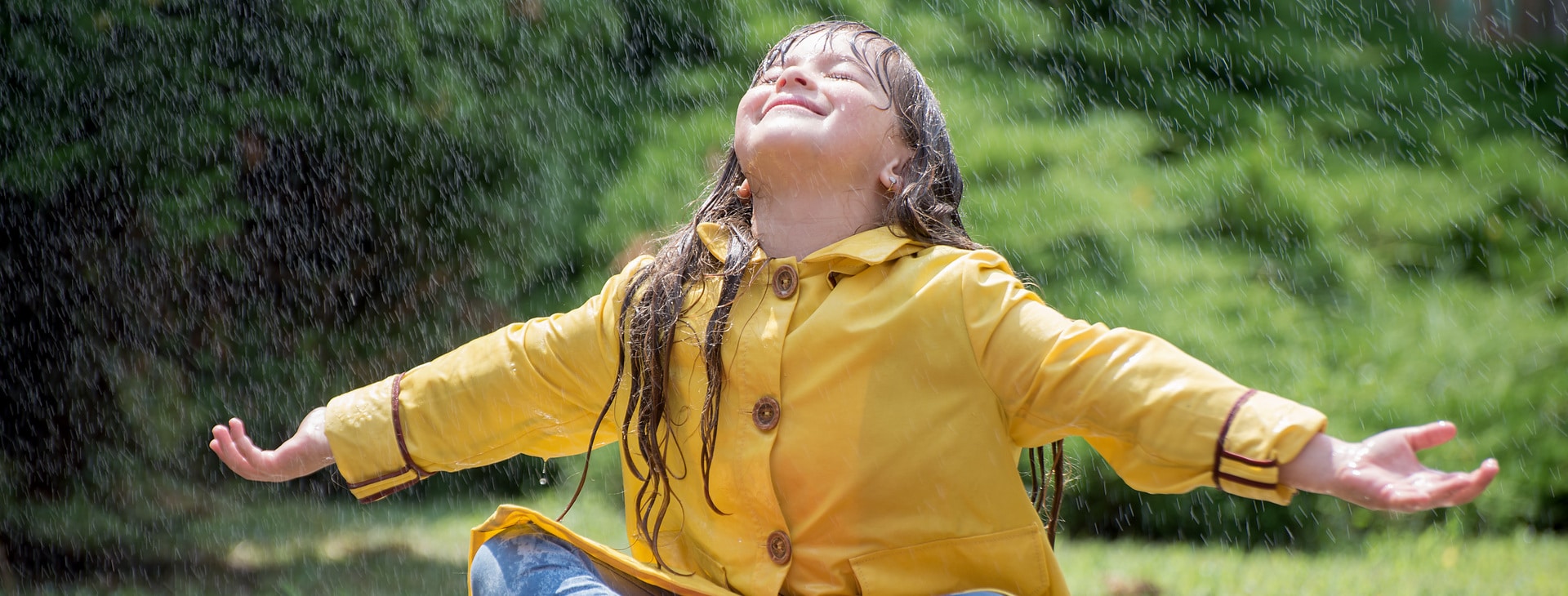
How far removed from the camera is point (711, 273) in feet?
8.10

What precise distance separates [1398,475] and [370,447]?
1.74 metres

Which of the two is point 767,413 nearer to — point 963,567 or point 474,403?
point 963,567

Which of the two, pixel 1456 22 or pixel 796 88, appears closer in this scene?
pixel 796 88

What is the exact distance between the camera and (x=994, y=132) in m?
5.54

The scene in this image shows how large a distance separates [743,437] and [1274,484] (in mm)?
858

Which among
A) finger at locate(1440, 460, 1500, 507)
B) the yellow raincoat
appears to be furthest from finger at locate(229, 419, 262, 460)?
finger at locate(1440, 460, 1500, 507)

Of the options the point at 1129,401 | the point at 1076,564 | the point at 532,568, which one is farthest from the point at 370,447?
the point at 1076,564

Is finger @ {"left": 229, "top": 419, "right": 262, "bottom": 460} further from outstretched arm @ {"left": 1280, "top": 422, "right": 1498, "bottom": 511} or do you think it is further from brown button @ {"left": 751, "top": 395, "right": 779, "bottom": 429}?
outstretched arm @ {"left": 1280, "top": 422, "right": 1498, "bottom": 511}

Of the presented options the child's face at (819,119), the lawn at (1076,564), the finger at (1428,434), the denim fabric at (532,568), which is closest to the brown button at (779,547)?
the denim fabric at (532,568)

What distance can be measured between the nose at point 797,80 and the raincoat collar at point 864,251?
11.4 inches

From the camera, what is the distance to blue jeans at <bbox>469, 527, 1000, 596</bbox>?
2.15 m

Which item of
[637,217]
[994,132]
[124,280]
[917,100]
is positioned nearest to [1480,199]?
[994,132]

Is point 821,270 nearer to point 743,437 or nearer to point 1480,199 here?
point 743,437

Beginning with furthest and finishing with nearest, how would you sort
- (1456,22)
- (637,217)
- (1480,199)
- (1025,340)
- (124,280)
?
1. (1456,22)
2. (1480,199)
3. (637,217)
4. (124,280)
5. (1025,340)
